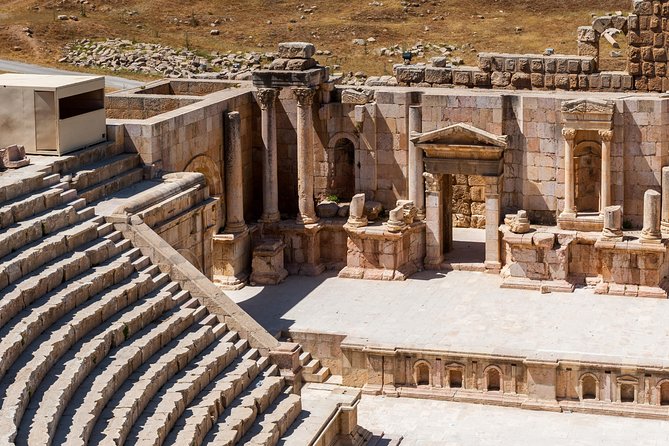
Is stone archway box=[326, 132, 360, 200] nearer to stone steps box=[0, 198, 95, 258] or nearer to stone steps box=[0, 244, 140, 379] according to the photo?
stone steps box=[0, 198, 95, 258]

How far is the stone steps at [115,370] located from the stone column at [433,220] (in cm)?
1034

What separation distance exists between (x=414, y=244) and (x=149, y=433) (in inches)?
646

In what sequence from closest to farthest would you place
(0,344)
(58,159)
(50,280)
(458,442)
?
1. (0,344)
2. (50,280)
3. (458,442)
4. (58,159)

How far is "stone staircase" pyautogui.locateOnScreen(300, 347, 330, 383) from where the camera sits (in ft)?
128

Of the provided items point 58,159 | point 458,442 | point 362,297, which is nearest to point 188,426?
point 458,442

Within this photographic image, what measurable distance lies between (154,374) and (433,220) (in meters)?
14.6

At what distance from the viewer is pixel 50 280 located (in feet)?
106

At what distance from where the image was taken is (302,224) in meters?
45.4

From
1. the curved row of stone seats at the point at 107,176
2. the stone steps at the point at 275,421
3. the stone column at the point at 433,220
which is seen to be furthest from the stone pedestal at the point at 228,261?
the stone steps at the point at 275,421

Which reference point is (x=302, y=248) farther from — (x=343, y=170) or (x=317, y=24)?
(x=317, y=24)

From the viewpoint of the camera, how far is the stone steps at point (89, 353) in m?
27.7

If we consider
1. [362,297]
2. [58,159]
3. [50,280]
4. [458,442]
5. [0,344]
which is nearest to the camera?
[0,344]

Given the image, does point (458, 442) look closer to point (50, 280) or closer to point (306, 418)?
point (306, 418)

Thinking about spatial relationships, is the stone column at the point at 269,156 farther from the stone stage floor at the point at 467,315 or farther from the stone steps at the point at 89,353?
the stone steps at the point at 89,353
